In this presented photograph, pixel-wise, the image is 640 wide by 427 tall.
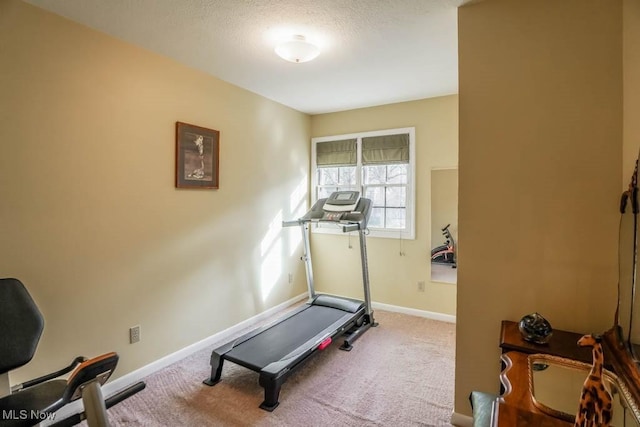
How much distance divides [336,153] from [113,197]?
110 inches

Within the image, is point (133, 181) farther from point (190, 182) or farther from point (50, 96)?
point (50, 96)

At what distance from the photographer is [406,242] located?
13.4 ft

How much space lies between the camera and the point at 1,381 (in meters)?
1.73

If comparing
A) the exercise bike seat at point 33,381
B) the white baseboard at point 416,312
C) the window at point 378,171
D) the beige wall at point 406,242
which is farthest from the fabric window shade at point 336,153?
the exercise bike seat at point 33,381

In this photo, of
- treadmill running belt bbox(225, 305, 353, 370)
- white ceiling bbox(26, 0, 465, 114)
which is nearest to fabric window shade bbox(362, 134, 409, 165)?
white ceiling bbox(26, 0, 465, 114)

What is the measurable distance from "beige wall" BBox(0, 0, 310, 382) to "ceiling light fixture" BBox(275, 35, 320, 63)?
43.9 inches

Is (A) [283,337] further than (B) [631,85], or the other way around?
(A) [283,337]

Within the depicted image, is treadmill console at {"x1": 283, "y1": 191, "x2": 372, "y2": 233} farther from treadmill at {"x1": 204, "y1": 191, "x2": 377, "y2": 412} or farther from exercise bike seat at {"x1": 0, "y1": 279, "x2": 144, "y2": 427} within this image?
exercise bike seat at {"x1": 0, "y1": 279, "x2": 144, "y2": 427}

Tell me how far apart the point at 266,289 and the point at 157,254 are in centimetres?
150

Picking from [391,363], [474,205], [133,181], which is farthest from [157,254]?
[474,205]

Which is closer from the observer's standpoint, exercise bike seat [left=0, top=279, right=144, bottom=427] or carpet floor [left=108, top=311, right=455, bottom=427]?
exercise bike seat [left=0, top=279, right=144, bottom=427]

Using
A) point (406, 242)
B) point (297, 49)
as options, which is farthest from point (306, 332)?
point (297, 49)

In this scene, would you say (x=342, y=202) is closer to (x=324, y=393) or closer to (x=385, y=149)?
(x=385, y=149)

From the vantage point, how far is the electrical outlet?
2.56 meters
